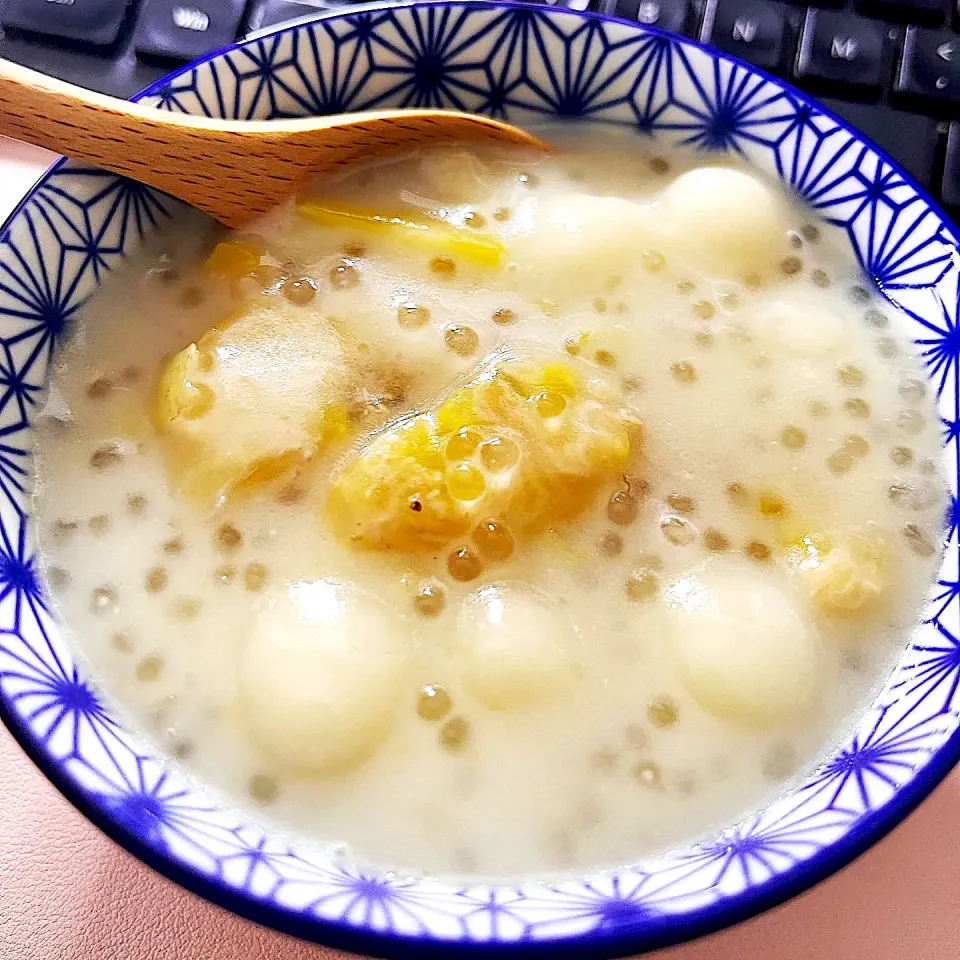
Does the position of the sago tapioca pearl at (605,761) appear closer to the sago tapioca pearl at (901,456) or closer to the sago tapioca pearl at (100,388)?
the sago tapioca pearl at (901,456)

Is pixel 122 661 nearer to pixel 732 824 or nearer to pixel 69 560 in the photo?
pixel 69 560

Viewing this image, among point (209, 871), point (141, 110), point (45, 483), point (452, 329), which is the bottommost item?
point (209, 871)

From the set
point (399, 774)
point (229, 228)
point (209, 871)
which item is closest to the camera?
point (209, 871)

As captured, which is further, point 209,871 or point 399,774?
point 399,774

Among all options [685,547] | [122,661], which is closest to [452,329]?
[685,547]

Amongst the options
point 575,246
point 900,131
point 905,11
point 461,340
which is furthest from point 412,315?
point 905,11

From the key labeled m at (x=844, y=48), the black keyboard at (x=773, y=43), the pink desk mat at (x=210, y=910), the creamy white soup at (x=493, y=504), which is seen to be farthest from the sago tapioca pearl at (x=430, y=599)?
the key labeled m at (x=844, y=48)

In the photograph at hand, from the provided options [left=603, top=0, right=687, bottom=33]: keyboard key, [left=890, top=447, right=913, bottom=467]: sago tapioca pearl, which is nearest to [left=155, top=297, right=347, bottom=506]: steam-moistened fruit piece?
[left=890, top=447, right=913, bottom=467]: sago tapioca pearl
